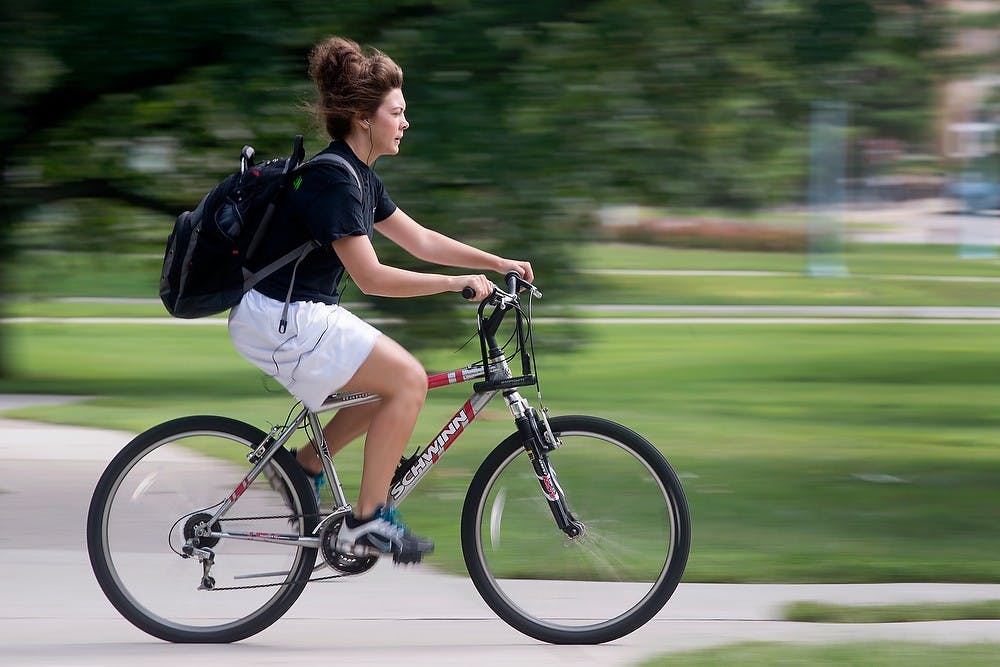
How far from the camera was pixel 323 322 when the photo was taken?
4363mm

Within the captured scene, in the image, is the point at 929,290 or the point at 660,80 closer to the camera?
the point at 660,80

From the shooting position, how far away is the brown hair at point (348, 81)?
4348 millimetres

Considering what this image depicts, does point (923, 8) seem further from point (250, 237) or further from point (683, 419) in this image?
point (250, 237)

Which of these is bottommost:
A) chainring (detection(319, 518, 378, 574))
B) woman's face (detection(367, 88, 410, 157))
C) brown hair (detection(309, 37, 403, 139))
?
chainring (detection(319, 518, 378, 574))

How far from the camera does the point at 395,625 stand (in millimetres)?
4832

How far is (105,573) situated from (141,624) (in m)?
0.20

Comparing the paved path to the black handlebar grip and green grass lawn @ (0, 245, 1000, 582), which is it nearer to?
green grass lawn @ (0, 245, 1000, 582)

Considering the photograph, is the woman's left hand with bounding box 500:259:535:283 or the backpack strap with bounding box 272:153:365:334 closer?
the backpack strap with bounding box 272:153:365:334

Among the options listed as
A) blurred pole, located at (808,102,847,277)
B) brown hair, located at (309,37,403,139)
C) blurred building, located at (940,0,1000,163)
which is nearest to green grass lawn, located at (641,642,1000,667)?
brown hair, located at (309,37,403,139)

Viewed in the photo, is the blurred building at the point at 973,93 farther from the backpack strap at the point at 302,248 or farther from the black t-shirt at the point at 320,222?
the backpack strap at the point at 302,248

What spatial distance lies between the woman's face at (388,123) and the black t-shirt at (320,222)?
85mm

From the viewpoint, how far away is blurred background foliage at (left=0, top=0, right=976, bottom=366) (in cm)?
686

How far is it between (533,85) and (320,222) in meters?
2.91

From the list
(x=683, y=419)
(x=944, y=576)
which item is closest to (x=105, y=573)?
(x=944, y=576)
